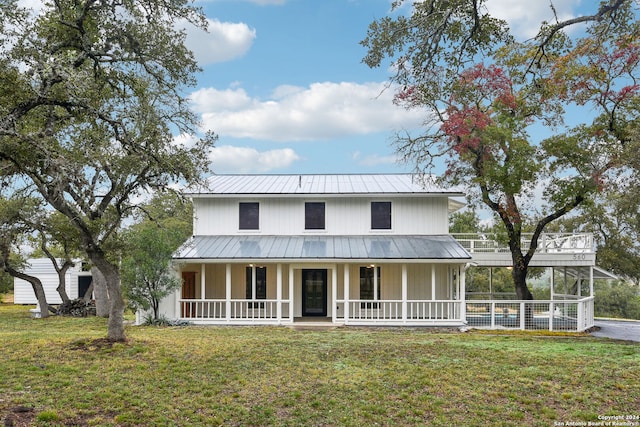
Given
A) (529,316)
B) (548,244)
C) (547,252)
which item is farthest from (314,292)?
(548,244)

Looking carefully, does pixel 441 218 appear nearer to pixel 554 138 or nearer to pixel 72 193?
pixel 554 138

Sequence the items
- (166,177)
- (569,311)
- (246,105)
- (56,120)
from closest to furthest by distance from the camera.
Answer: (56,120)
(166,177)
(569,311)
(246,105)

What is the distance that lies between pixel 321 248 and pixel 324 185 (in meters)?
4.18

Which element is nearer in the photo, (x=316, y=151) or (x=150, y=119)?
(x=150, y=119)

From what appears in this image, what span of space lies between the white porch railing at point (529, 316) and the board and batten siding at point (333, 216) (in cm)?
383

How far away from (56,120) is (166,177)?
2.43 meters

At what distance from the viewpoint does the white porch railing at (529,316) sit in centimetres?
1827

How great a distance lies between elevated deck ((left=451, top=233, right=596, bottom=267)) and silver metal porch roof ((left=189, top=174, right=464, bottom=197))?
2.98 m

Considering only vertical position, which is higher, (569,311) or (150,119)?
(150,119)

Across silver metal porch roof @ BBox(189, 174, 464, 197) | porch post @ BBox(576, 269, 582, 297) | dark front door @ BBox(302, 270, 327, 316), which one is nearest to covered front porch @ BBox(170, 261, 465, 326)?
dark front door @ BBox(302, 270, 327, 316)

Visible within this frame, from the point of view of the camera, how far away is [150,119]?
1144 centimetres

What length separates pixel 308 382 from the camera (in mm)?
8938

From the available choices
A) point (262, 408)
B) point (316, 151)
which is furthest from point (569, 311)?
point (262, 408)

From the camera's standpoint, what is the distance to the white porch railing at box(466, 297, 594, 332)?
59.9ft
